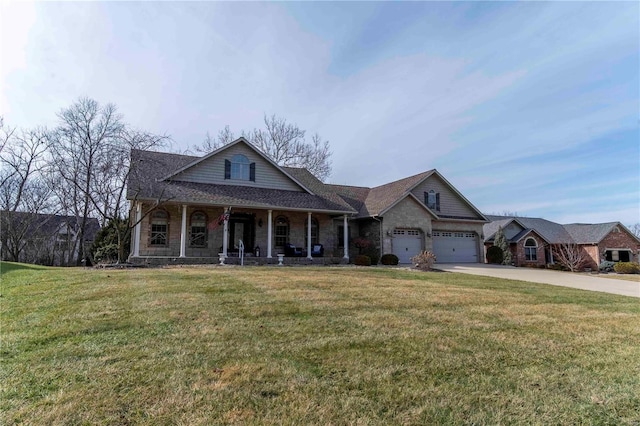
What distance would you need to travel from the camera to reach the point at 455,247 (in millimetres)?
25609

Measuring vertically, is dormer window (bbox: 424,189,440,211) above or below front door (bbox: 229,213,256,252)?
above

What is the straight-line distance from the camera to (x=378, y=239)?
870 inches

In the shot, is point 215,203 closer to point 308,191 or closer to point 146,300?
point 308,191

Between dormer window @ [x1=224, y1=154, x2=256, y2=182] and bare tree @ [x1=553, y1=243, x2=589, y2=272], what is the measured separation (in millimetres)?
22094

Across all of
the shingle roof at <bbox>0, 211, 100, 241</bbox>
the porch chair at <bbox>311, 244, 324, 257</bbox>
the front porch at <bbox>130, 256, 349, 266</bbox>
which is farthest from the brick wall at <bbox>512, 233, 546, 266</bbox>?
the shingle roof at <bbox>0, 211, 100, 241</bbox>

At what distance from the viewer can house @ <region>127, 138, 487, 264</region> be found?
693 inches

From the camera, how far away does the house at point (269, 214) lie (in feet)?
57.8

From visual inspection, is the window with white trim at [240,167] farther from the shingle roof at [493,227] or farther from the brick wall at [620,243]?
the brick wall at [620,243]

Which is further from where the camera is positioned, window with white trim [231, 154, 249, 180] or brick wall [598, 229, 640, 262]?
brick wall [598, 229, 640, 262]

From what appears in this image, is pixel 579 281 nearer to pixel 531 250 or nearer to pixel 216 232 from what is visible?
pixel 531 250

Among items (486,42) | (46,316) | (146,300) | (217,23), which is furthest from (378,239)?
(46,316)

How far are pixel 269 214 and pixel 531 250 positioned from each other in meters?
22.0

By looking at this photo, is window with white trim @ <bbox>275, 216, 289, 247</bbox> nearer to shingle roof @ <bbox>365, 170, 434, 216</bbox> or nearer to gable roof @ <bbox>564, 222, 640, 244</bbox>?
shingle roof @ <bbox>365, 170, 434, 216</bbox>

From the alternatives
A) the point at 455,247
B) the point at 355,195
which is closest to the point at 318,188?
the point at 355,195
